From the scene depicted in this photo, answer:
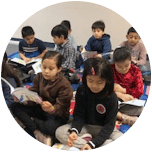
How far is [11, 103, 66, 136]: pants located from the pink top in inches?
35.8

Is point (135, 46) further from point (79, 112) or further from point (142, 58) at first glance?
point (79, 112)

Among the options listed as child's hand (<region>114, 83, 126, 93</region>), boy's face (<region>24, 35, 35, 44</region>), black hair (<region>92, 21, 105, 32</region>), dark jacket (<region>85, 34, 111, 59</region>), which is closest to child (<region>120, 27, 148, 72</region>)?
dark jacket (<region>85, 34, 111, 59</region>)

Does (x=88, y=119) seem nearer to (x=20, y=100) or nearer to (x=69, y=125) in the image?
(x=69, y=125)

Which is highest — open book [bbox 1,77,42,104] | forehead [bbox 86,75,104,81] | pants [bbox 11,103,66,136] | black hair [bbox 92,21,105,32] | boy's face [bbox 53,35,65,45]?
black hair [bbox 92,21,105,32]

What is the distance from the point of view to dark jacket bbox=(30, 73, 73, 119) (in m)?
1.80

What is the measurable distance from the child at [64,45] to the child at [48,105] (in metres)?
0.41

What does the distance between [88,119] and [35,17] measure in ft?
3.63

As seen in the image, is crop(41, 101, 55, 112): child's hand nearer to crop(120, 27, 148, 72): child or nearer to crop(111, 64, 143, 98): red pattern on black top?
crop(111, 64, 143, 98): red pattern on black top

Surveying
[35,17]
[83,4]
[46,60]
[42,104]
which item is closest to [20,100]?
[42,104]

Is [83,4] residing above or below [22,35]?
above

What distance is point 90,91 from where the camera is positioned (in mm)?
1688

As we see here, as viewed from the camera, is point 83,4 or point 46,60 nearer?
point 46,60

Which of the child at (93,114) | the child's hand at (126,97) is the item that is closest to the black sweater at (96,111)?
the child at (93,114)

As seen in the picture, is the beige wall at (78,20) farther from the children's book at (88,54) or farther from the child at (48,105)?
the child at (48,105)
